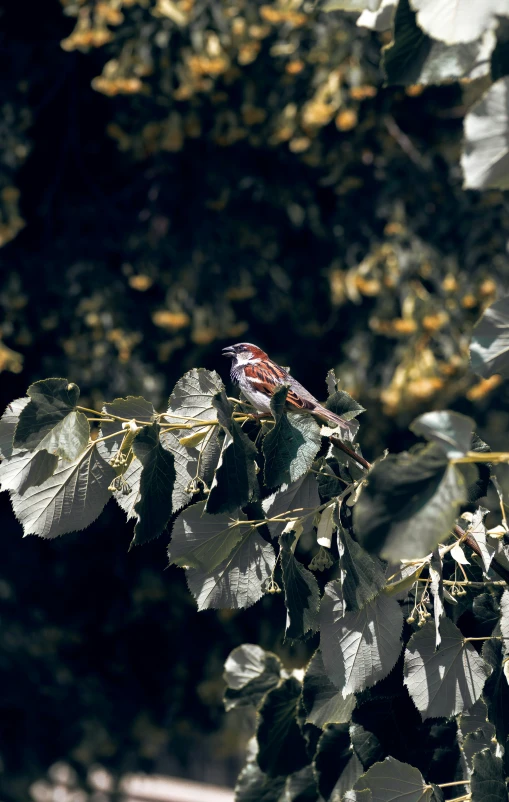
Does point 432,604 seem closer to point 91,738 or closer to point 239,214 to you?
point 239,214

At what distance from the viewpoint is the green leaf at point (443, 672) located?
3.32ft

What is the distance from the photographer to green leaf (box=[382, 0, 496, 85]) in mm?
796

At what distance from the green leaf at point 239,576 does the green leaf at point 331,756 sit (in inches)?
7.1

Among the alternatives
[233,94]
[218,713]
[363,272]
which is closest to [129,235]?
[233,94]

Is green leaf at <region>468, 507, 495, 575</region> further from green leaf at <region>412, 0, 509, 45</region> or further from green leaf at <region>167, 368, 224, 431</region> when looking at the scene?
green leaf at <region>412, 0, 509, 45</region>

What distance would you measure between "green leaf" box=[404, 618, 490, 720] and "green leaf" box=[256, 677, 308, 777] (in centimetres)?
25

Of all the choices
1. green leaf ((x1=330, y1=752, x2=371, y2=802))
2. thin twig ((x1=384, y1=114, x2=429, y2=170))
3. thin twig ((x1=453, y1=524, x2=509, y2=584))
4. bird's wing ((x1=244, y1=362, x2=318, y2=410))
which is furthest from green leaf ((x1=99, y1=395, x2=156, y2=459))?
thin twig ((x1=384, y1=114, x2=429, y2=170))

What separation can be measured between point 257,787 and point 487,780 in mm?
419

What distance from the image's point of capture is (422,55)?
80 centimetres

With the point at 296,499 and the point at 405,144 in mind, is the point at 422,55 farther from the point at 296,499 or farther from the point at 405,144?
the point at 405,144

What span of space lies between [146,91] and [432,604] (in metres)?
3.75

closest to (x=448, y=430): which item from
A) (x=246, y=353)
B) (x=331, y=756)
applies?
(x=331, y=756)

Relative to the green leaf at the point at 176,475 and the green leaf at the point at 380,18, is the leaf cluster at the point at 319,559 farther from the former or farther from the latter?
the green leaf at the point at 380,18

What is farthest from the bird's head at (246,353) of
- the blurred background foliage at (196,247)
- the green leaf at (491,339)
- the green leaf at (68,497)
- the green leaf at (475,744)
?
the blurred background foliage at (196,247)
